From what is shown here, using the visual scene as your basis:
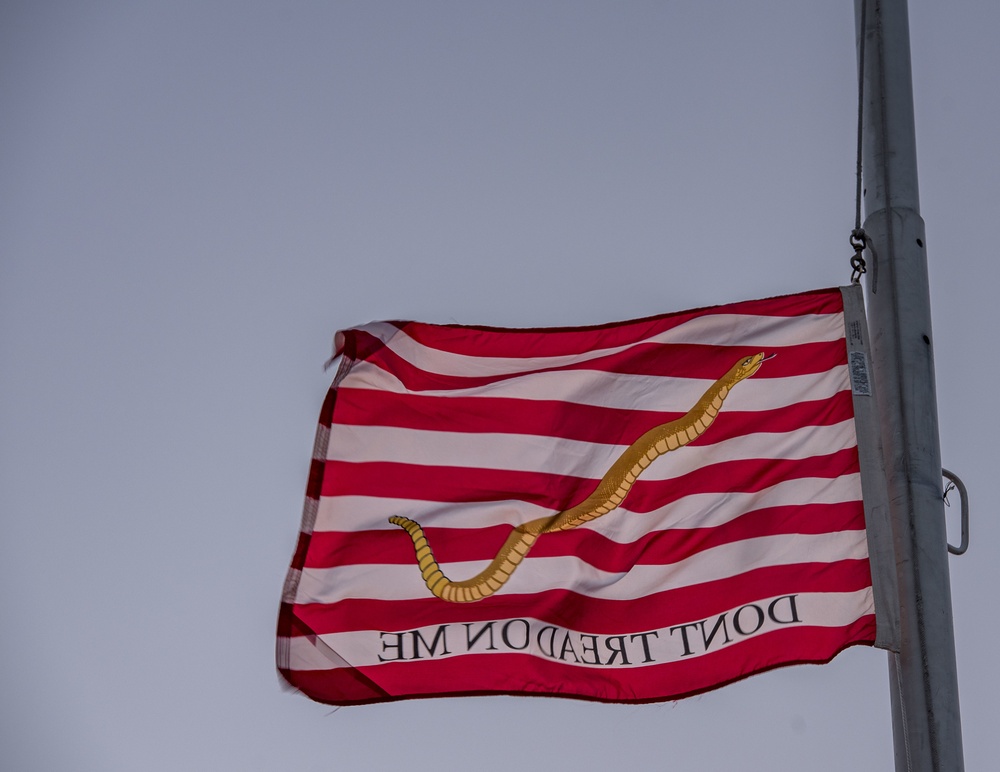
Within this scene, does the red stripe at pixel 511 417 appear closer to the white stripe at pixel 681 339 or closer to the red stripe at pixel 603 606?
the white stripe at pixel 681 339

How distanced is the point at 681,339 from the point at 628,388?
43 cm

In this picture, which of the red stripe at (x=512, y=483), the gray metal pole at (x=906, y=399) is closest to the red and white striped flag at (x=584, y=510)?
the red stripe at (x=512, y=483)

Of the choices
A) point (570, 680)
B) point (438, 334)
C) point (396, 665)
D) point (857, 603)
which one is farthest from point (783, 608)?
point (438, 334)

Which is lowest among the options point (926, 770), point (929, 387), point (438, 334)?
point (926, 770)

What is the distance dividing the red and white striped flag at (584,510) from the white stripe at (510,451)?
0.04 ft

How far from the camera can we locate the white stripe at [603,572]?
6035 mm

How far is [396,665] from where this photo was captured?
6410 millimetres

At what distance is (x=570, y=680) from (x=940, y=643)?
2077mm

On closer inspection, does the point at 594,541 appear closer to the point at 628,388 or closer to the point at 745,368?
the point at 628,388

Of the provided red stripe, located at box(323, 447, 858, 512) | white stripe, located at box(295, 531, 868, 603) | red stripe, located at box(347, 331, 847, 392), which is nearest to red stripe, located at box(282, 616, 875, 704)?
white stripe, located at box(295, 531, 868, 603)

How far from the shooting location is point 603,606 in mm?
6402

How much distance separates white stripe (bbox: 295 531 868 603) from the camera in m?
6.04

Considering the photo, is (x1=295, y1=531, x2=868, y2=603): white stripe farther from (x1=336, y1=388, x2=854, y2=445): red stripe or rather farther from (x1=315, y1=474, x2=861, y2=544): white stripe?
(x1=336, y1=388, x2=854, y2=445): red stripe

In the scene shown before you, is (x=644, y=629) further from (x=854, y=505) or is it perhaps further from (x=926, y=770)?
(x=926, y=770)
